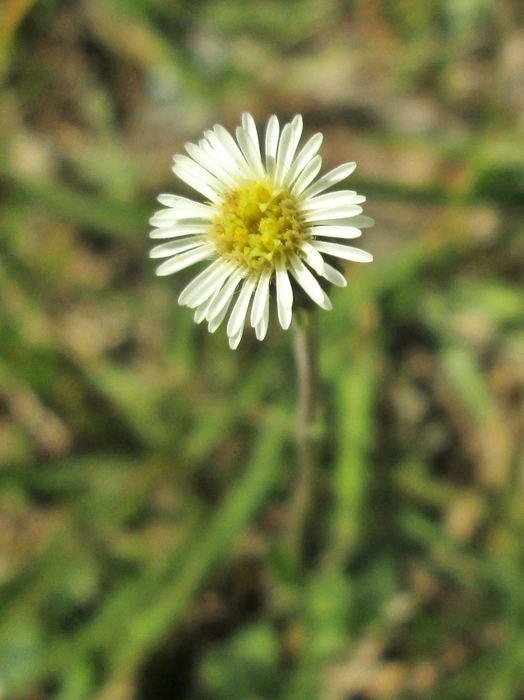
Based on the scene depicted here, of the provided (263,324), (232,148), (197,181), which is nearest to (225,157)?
(232,148)

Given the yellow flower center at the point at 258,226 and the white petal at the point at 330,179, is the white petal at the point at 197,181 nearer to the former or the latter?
the yellow flower center at the point at 258,226

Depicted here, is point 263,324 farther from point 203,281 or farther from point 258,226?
point 258,226

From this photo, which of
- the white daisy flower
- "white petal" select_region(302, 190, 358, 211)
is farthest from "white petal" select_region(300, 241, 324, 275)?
"white petal" select_region(302, 190, 358, 211)

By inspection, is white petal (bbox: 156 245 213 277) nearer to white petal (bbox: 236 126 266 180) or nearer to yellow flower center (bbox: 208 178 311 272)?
yellow flower center (bbox: 208 178 311 272)

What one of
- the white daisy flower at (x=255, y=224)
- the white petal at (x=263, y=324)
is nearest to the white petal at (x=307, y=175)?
the white daisy flower at (x=255, y=224)

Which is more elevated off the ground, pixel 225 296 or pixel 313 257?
pixel 225 296

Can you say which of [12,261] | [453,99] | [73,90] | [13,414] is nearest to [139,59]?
[73,90]
